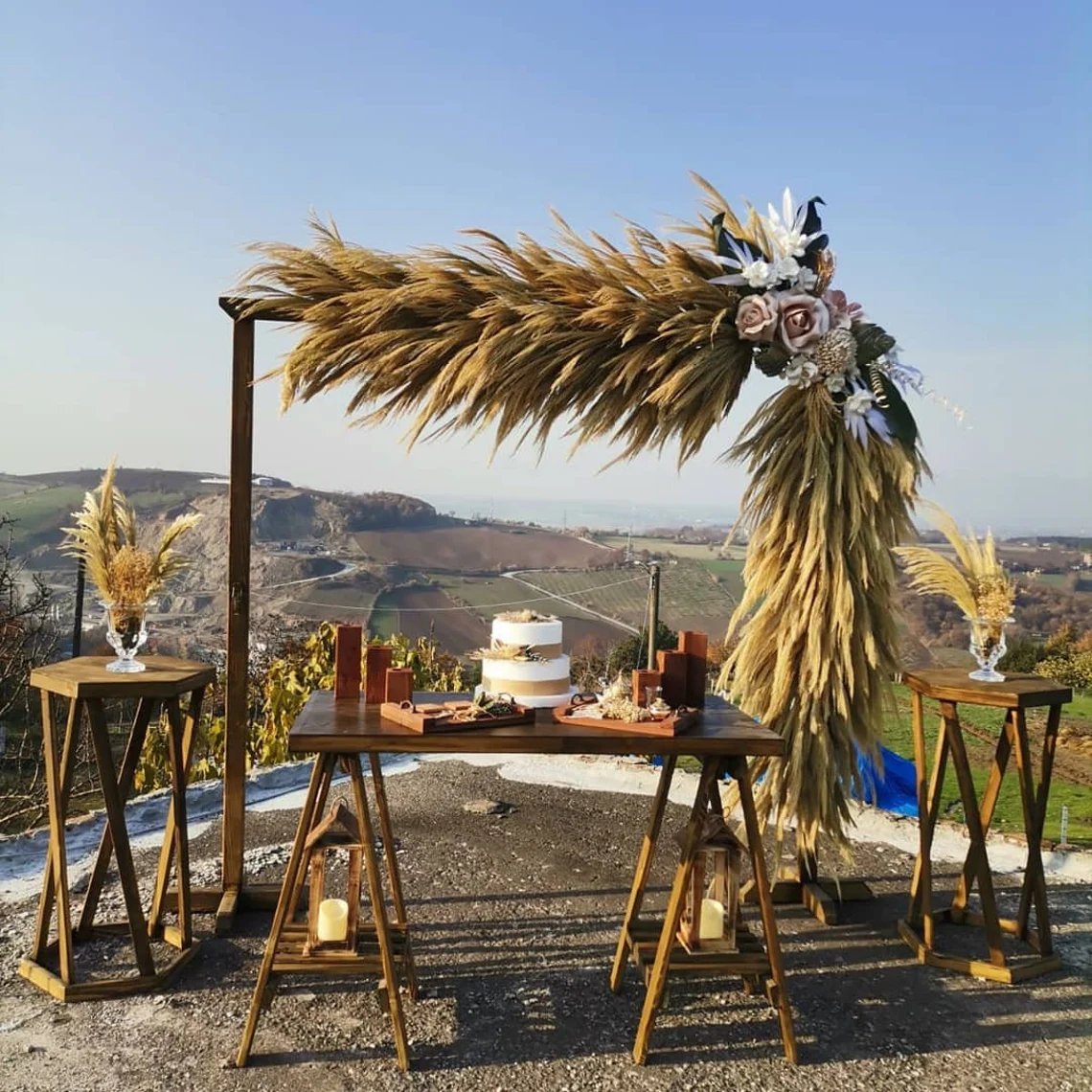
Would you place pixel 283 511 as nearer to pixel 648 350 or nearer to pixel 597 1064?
pixel 648 350

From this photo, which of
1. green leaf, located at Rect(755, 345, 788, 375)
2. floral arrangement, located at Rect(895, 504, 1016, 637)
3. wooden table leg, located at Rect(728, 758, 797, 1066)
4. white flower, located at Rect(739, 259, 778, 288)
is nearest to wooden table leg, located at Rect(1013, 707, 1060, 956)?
floral arrangement, located at Rect(895, 504, 1016, 637)

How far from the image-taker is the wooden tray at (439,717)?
266 centimetres

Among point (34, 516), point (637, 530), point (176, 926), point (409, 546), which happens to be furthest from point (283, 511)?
point (176, 926)

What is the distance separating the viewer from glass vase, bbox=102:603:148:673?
3.07 m

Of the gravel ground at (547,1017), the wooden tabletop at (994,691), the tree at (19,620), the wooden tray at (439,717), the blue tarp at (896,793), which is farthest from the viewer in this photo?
the tree at (19,620)

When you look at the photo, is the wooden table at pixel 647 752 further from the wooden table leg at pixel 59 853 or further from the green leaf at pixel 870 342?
the green leaf at pixel 870 342

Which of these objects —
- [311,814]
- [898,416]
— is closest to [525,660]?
[311,814]

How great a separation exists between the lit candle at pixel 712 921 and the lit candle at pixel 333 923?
1.06 m

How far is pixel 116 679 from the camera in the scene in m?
2.91

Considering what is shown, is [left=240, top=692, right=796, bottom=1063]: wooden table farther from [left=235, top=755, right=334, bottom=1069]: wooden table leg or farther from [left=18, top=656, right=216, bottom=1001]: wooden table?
[left=18, top=656, right=216, bottom=1001]: wooden table

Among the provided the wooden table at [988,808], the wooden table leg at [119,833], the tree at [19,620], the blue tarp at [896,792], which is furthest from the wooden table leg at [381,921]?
the tree at [19,620]

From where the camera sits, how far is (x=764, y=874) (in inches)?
108

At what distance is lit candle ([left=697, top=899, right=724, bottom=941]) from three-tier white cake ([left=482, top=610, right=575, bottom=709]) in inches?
30.0

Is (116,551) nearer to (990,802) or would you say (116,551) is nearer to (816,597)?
(816,597)
